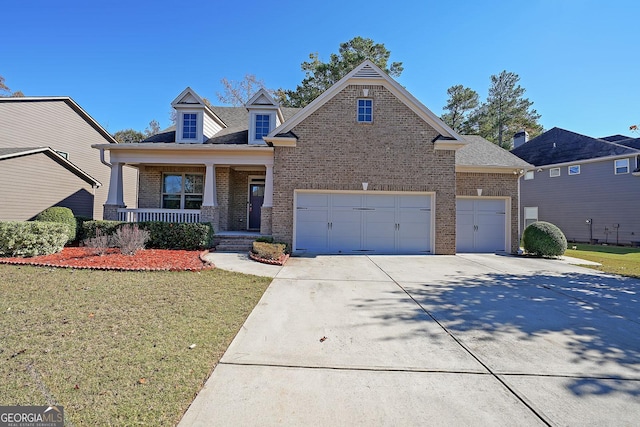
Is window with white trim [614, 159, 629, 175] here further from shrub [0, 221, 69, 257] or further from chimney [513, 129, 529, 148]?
shrub [0, 221, 69, 257]

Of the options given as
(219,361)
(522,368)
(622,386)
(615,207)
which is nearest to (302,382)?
(219,361)

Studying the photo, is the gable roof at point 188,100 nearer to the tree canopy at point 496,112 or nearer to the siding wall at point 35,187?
the siding wall at point 35,187

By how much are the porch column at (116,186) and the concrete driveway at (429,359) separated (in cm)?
932

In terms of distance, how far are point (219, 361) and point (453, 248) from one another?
34.3ft

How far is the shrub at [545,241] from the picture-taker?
36.8 ft

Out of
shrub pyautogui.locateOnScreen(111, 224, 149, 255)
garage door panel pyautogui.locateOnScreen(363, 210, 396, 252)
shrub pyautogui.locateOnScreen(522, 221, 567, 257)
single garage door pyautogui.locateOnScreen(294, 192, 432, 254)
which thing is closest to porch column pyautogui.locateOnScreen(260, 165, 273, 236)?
single garage door pyautogui.locateOnScreen(294, 192, 432, 254)

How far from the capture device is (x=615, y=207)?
704 inches

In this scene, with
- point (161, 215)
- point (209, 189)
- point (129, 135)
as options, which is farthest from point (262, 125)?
point (129, 135)

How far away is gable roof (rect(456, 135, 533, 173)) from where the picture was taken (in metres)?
12.4

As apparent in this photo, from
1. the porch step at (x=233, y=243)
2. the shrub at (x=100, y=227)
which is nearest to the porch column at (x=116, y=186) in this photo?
the shrub at (x=100, y=227)

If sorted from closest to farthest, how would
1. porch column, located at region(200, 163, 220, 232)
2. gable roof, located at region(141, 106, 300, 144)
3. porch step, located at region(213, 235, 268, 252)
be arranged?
1. porch step, located at region(213, 235, 268, 252)
2. porch column, located at region(200, 163, 220, 232)
3. gable roof, located at region(141, 106, 300, 144)

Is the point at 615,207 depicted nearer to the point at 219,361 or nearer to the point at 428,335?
the point at 428,335

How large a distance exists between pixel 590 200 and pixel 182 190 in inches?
985

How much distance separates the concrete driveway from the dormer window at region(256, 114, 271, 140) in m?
8.63
